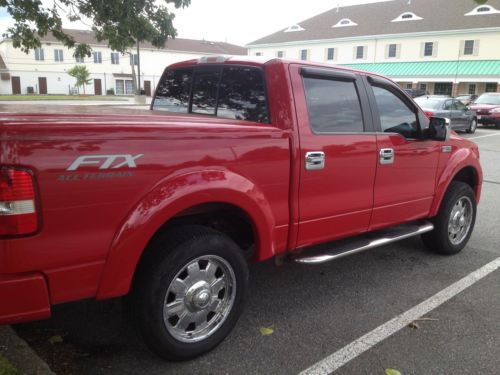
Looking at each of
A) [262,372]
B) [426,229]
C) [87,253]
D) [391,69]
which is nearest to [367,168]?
[426,229]

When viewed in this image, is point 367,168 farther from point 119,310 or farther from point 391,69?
point 391,69

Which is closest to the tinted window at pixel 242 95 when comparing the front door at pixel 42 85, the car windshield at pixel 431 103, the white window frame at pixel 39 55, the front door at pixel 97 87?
the car windshield at pixel 431 103

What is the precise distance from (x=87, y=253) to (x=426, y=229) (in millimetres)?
3321

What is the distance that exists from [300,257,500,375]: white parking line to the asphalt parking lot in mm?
32

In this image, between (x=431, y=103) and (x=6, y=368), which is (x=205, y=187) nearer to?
(x=6, y=368)

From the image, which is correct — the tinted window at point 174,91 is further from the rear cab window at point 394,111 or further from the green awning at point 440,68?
the green awning at point 440,68

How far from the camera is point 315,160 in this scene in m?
3.41

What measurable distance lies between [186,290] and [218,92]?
1.61 metres

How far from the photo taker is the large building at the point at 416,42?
140 ft

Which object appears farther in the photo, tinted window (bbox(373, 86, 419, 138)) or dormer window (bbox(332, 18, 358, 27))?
dormer window (bbox(332, 18, 358, 27))

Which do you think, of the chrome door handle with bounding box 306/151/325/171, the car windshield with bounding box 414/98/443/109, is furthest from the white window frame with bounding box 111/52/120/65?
the chrome door handle with bounding box 306/151/325/171

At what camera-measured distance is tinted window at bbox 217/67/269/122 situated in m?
3.43

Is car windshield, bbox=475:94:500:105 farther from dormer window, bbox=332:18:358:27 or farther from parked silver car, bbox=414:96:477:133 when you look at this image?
dormer window, bbox=332:18:358:27

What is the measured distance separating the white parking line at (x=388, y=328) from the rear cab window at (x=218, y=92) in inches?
64.6
